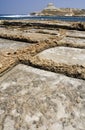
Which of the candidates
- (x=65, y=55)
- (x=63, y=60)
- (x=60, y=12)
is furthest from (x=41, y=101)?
(x=60, y=12)

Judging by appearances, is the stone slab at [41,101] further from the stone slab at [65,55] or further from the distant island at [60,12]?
the distant island at [60,12]

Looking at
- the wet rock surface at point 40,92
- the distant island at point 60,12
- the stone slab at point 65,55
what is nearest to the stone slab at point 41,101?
the wet rock surface at point 40,92

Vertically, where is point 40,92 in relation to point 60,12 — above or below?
above

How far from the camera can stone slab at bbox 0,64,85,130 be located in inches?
26.9

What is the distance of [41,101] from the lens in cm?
80

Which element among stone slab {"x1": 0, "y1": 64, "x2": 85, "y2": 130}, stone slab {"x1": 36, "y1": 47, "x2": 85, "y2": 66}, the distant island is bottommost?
the distant island

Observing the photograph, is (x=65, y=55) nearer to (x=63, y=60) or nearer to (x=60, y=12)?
(x=63, y=60)

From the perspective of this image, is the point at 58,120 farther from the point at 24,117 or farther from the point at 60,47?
the point at 60,47

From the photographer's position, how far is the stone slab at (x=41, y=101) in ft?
2.24

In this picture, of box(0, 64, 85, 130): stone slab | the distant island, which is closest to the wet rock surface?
box(0, 64, 85, 130): stone slab

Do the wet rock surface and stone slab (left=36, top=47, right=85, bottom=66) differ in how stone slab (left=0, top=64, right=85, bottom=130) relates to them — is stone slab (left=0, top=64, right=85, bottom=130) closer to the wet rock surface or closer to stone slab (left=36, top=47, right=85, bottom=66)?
the wet rock surface

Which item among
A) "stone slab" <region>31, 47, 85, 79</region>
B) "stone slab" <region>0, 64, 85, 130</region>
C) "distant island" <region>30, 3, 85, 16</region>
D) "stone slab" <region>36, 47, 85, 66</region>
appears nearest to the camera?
"stone slab" <region>0, 64, 85, 130</region>

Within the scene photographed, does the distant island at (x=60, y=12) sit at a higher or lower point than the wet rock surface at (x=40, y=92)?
lower

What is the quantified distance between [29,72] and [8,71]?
0.12 meters
